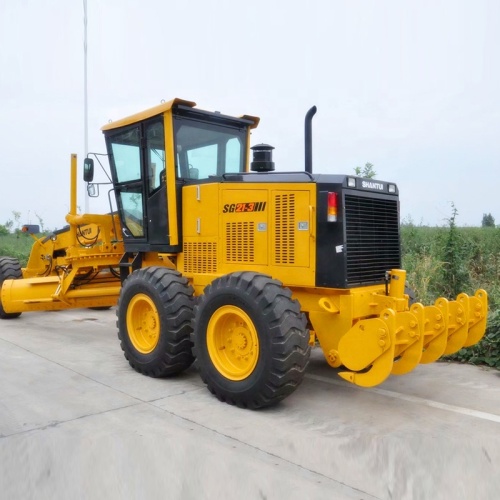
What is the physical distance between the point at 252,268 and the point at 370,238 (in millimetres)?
1172

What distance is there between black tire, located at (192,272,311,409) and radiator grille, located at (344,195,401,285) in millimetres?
732

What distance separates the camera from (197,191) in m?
5.59

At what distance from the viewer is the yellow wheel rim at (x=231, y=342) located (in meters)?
4.65

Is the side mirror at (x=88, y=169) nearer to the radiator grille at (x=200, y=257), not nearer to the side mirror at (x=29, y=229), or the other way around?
the radiator grille at (x=200, y=257)

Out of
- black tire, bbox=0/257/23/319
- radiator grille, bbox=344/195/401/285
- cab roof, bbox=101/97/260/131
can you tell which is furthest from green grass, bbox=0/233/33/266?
radiator grille, bbox=344/195/401/285

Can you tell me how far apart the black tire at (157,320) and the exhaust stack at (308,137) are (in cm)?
174

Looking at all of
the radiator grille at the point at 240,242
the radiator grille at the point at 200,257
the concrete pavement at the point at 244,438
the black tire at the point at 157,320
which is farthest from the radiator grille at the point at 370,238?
the black tire at the point at 157,320

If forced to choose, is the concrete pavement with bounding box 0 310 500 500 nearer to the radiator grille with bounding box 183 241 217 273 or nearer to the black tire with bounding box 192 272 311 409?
the black tire with bounding box 192 272 311 409

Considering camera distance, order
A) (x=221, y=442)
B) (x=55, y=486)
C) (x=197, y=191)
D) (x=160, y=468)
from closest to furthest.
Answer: (x=55, y=486) < (x=160, y=468) < (x=221, y=442) < (x=197, y=191)

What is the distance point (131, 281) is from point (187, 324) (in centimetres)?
89

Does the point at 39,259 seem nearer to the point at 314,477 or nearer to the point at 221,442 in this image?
the point at 221,442

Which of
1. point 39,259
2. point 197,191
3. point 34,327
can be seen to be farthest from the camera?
point 39,259

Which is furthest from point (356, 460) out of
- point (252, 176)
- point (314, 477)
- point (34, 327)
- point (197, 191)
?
point (34, 327)

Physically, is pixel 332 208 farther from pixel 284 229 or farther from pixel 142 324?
pixel 142 324
